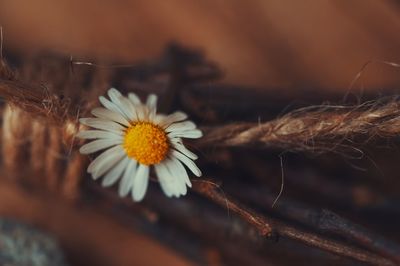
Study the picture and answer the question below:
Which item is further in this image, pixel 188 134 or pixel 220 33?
pixel 220 33

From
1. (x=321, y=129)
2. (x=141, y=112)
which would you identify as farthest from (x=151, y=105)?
(x=321, y=129)

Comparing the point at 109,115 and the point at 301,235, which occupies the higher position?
the point at 109,115

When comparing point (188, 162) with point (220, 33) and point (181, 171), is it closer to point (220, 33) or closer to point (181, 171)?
point (181, 171)

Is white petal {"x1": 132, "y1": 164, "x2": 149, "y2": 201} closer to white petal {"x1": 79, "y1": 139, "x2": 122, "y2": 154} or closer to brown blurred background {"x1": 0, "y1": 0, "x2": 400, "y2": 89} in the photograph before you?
white petal {"x1": 79, "y1": 139, "x2": 122, "y2": 154}

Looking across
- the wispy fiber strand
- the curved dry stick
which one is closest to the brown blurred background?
the wispy fiber strand

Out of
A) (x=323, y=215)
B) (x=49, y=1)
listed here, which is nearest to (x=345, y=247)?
(x=323, y=215)

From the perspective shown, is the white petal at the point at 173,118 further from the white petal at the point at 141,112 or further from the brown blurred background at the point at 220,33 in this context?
the brown blurred background at the point at 220,33

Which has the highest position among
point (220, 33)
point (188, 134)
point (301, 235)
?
point (220, 33)
